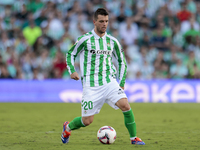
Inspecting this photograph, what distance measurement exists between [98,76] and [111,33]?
33.6ft

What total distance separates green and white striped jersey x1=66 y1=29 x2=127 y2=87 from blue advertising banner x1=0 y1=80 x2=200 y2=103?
8156 mm

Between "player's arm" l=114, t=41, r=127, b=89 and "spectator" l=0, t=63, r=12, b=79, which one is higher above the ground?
"player's arm" l=114, t=41, r=127, b=89

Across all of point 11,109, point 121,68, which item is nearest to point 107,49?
point 121,68

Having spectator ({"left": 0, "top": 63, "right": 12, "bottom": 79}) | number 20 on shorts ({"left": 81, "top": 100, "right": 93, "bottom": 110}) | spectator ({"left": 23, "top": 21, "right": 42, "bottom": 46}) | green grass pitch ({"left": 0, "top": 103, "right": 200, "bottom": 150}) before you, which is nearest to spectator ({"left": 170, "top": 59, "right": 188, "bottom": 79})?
green grass pitch ({"left": 0, "top": 103, "right": 200, "bottom": 150})

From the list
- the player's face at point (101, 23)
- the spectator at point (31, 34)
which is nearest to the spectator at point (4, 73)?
the spectator at point (31, 34)

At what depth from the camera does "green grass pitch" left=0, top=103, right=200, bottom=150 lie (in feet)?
19.2

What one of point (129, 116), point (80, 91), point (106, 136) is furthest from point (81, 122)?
point (80, 91)

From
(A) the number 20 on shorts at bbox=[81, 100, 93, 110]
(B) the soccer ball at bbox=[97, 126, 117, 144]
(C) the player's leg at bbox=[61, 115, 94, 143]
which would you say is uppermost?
(A) the number 20 on shorts at bbox=[81, 100, 93, 110]

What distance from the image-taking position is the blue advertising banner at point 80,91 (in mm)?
14211

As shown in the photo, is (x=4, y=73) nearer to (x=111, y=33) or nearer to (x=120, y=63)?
(x=111, y=33)

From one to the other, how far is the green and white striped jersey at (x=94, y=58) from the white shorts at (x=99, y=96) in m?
0.09

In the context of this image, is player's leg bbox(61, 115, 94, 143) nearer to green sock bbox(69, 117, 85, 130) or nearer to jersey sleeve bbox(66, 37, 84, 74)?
green sock bbox(69, 117, 85, 130)

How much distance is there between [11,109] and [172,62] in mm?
6910

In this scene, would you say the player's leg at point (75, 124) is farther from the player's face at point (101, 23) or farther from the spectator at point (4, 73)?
the spectator at point (4, 73)
